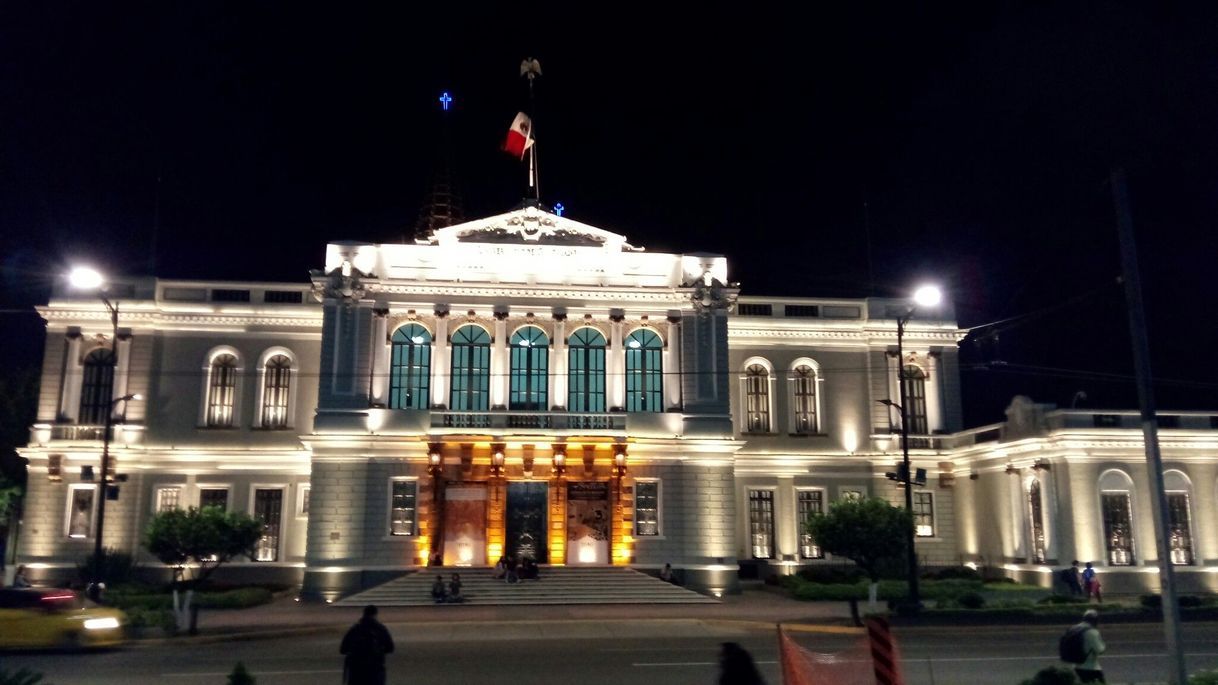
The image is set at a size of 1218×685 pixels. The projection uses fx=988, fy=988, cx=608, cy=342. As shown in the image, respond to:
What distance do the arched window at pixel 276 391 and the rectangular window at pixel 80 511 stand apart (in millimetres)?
7600

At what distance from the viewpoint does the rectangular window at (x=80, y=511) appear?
41537mm

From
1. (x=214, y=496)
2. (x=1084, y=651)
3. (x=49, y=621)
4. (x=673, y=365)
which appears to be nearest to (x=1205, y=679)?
(x=1084, y=651)

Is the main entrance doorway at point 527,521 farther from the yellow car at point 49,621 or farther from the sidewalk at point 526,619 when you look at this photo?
the yellow car at point 49,621

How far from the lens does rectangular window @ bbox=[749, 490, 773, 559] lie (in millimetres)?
44812

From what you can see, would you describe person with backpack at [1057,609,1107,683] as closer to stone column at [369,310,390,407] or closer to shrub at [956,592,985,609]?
shrub at [956,592,985,609]

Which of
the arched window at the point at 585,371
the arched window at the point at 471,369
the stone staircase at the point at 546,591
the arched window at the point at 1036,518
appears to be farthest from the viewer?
the arched window at the point at 585,371

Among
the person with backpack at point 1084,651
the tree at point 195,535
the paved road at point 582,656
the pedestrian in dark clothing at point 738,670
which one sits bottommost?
the paved road at point 582,656

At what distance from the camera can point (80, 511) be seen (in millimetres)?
41844

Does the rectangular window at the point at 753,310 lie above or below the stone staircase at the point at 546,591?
above

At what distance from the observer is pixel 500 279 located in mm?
41438

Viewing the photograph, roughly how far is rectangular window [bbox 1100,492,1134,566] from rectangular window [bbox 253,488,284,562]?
33.8 m

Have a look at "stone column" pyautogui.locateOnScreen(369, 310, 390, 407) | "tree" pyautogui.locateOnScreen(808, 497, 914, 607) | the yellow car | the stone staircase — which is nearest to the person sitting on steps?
the stone staircase

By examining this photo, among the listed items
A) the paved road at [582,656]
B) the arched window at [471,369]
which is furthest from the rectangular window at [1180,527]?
the arched window at [471,369]

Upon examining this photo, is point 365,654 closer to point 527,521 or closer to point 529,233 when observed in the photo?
point 527,521
